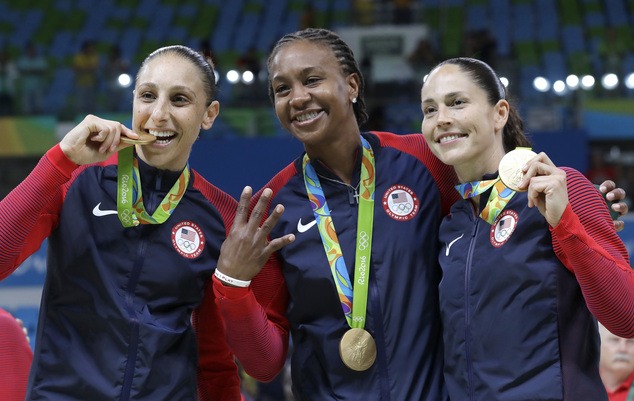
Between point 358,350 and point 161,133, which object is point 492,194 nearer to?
point 358,350

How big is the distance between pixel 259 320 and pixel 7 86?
7.51m

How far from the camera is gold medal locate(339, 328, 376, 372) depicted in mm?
2580

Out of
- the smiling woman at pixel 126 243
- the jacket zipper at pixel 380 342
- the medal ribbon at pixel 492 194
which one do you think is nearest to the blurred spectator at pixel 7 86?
the smiling woman at pixel 126 243

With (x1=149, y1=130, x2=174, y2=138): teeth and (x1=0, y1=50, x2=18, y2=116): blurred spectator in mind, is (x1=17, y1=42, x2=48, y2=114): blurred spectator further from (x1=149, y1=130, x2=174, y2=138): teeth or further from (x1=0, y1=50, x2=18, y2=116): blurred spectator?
(x1=149, y1=130, x2=174, y2=138): teeth

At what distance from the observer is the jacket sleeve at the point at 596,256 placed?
217 cm

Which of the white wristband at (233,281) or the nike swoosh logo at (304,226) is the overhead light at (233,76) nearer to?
the nike swoosh logo at (304,226)

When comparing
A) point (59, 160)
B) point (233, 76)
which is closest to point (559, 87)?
point (233, 76)

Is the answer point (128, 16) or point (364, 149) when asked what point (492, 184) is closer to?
point (364, 149)

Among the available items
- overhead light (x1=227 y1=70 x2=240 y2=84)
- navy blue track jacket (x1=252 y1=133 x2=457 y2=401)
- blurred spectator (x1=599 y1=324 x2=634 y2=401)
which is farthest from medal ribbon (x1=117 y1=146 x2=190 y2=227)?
overhead light (x1=227 y1=70 x2=240 y2=84)

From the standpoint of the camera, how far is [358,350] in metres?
Answer: 2.58

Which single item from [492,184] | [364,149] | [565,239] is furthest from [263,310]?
[565,239]

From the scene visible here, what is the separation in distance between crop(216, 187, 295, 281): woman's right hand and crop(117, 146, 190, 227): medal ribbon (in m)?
0.32

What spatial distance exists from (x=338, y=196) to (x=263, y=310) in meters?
0.49

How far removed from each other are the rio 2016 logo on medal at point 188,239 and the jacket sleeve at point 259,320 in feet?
0.76
